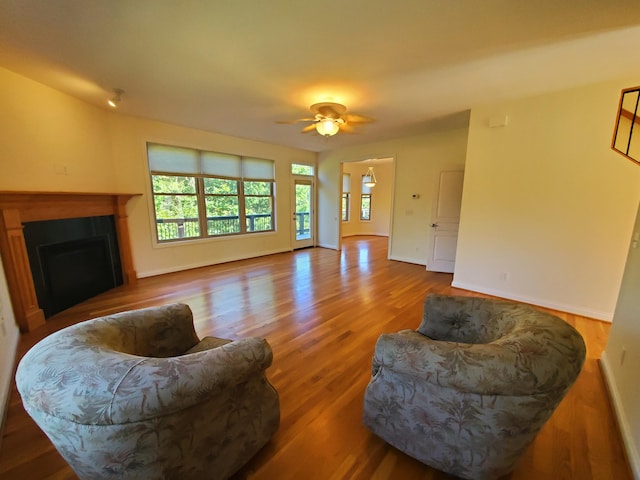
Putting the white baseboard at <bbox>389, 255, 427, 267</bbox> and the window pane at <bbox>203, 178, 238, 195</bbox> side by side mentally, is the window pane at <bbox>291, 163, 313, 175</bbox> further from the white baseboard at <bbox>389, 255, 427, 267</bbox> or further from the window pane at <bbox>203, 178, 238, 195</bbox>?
the white baseboard at <bbox>389, 255, 427, 267</bbox>

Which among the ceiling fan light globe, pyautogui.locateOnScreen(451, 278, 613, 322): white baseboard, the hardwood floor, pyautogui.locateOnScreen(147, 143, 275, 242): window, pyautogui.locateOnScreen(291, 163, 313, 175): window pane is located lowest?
the hardwood floor

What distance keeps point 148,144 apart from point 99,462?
4.81 m

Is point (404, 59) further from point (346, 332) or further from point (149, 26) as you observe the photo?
point (346, 332)

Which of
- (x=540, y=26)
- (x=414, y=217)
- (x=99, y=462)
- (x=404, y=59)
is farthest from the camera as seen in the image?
(x=414, y=217)

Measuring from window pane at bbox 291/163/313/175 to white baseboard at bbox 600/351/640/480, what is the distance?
6144 mm

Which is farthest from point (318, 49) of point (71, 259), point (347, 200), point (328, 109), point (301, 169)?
point (347, 200)

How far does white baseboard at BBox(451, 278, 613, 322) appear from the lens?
3054 millimetres

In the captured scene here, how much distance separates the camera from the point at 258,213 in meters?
6.16

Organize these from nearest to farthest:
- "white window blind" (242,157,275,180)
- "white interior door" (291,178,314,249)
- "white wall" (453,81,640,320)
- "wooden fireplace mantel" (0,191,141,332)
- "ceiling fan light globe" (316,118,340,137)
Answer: "wooden fireplace mantel" (0,191,141,332) < "white wall" (453,81,640,320) < "ceiling fan light globe" (316,118,340,137) < "white window blind" (242,157,275,180) < "white interior door" (291,178,314,249)

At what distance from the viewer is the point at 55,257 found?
3.15 m

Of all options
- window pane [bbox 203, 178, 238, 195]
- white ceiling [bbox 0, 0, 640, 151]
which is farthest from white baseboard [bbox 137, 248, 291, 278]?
white ceiling [bbox 0, 0, 640, 151]

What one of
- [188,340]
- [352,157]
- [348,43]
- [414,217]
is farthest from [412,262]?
[188,340]

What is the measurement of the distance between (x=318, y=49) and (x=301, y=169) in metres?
4.71

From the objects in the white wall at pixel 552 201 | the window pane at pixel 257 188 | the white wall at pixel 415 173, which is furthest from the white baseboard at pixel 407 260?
the window pane at pixel 257 188
